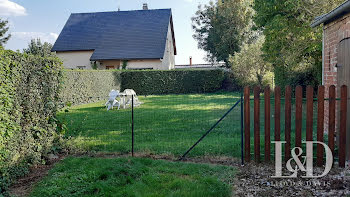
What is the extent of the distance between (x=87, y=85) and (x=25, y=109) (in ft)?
45.1

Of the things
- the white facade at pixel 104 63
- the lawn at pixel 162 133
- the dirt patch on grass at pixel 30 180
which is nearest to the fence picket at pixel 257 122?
the lawn at pixel 162 133

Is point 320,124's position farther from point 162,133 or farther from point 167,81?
point 167,81

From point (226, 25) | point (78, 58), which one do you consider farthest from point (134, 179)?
point (226, 25)

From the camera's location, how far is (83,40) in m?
30.2

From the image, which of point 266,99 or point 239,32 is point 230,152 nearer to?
point 266,99

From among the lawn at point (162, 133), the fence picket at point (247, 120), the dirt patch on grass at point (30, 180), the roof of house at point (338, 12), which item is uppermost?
the roof of house at point (338, 12)

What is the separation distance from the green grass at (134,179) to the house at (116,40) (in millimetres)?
22574

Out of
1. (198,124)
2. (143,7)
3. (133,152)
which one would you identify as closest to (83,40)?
(143,7)

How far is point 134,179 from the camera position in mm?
4848

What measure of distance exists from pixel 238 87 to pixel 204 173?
21.3 meters

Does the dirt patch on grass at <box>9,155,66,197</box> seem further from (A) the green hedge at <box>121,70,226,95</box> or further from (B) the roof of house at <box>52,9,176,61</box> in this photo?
(B) the roof of house at <box>52,9,176,61</box>

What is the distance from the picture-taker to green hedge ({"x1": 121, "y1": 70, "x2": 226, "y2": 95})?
978 inches

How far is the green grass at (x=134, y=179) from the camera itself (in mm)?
4344

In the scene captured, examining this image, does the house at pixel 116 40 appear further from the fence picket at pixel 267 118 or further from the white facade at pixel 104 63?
the fence picket at pixel 267 118
